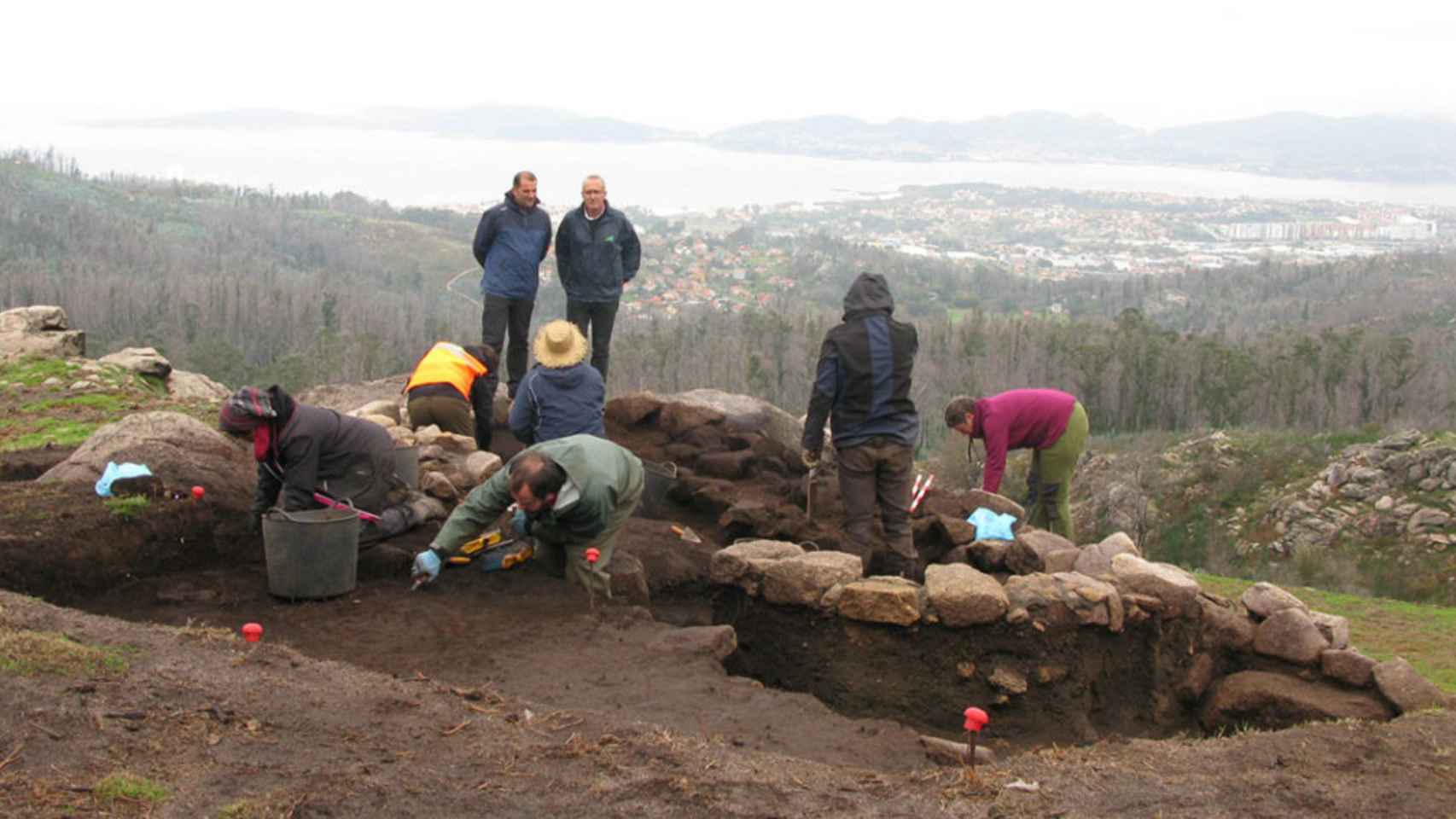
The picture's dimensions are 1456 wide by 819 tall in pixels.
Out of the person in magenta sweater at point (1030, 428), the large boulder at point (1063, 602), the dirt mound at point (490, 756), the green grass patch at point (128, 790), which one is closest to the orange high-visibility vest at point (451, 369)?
the person in magenta sweater at point (1030, 428)

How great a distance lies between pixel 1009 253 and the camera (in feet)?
360

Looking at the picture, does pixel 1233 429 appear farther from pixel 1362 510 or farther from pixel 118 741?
pixel 118 741

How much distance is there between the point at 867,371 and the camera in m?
9.60

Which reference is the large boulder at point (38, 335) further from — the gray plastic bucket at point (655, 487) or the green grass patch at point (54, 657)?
the green grass patch at point (54, 657)

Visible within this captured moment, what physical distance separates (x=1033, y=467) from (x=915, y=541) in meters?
2.38

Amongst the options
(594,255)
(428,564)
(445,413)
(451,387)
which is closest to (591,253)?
(594,255)

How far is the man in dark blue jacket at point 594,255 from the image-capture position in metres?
13.2

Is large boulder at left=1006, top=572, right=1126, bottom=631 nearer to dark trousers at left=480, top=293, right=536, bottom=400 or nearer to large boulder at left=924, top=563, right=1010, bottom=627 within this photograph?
large boulder at left=924, top=563, right=1010, bottom=627

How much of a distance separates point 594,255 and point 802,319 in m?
58.1

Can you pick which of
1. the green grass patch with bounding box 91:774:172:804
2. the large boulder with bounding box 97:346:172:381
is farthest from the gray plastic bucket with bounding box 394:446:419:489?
the large boulder with bounding box 97:346:172:381

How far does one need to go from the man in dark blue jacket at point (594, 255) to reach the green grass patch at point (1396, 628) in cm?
745

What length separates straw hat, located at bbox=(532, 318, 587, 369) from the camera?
32.0ft

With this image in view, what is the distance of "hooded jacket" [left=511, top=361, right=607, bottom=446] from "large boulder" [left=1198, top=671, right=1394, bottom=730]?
512 centimetres

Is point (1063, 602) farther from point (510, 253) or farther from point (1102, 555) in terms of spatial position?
point (510, 253)
